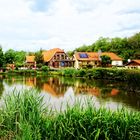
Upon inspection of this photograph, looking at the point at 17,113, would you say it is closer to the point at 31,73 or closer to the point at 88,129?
the point at 88,129

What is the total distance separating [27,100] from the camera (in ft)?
27.8

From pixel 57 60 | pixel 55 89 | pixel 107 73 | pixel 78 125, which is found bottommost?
pixel 55 89

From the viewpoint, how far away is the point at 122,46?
255 feet

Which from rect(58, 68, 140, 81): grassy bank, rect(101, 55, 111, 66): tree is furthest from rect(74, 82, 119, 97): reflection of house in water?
rect(101, 55, 111, 66): tree

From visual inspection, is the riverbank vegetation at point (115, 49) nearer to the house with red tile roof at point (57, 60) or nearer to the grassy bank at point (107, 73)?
the house with red tile roof at point (57, 60)

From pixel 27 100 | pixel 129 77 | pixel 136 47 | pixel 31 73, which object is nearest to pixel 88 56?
pixel 136 47

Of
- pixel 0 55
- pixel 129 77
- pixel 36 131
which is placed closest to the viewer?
pixel 36 131

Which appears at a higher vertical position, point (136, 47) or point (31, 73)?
point (136, 47)

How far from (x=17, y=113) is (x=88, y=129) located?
6.69ft

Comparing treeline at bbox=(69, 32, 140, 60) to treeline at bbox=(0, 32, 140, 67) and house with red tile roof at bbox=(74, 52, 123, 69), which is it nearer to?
treeline at bbox=(0, 32, 140, 67)

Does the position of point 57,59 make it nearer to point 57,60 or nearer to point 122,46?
point 57,60

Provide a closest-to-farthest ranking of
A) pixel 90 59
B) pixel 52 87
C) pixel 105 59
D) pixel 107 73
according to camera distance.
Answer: pixel 52 87
pixel 107 73
pixel 105 59
pixel 90 59

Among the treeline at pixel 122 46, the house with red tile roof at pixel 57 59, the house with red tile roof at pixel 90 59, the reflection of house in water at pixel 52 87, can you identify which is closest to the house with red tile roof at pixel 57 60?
the house with red tile roof at pixel 57 59

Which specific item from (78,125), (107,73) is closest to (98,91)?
(107,73)
